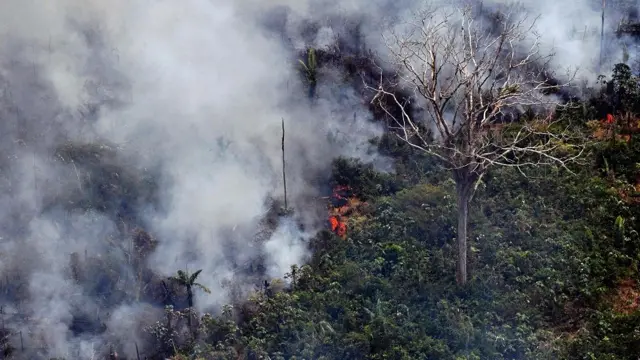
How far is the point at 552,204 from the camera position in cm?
1736

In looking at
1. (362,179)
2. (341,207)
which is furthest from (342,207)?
(362,179)

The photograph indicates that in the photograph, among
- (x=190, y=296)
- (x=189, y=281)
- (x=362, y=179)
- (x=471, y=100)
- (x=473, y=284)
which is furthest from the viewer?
(x=362, y=179)

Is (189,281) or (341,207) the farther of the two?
(341,207)

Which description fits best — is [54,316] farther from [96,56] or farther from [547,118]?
[547,118]

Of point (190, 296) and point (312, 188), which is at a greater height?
point (312, 188)

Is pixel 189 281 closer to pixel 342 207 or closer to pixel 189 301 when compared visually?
pixel 189 301

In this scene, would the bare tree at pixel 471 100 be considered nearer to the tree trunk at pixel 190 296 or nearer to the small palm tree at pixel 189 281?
the small palm tree at pixel 189 281

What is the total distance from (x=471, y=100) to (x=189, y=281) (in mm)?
6987

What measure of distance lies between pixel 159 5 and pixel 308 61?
4.97m

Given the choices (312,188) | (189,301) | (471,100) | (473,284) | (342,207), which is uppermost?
(312,188)

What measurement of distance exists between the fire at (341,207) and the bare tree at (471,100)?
2092mm

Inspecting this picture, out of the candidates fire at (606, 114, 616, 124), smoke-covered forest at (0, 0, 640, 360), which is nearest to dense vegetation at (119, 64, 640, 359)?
smoke-covered forest at (0, 0, 640, 360)

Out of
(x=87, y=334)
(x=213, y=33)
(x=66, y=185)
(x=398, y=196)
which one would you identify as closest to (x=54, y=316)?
(x=87, y=334)

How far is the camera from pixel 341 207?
19.1m
